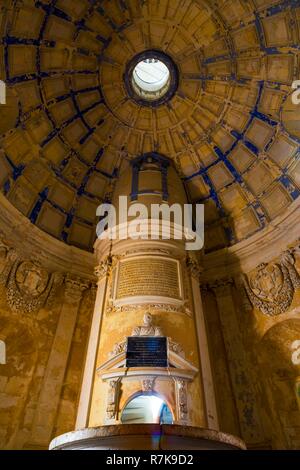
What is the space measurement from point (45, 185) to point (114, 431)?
11.1 meters

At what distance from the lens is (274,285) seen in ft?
39.0

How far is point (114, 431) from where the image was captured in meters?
5.53

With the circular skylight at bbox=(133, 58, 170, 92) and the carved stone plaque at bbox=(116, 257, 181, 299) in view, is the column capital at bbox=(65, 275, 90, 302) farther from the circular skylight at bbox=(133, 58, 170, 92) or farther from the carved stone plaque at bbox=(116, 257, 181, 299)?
the circular skylight at bbox=(133, 58, 170, 92)

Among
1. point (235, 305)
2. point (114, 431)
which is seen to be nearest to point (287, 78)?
point (235, 305)

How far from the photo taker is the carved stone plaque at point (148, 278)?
32.6 ft

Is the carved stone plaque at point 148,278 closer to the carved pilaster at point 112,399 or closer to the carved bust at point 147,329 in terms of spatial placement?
the carved bust at point 147,329

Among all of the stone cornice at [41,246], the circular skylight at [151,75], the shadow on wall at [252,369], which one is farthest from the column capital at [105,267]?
the circular skylight at [151,75]

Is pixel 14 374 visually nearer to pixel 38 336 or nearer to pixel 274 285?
pixel 38 336

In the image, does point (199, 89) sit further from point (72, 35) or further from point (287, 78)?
point (72, 35)

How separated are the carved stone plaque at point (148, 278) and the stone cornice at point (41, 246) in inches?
133

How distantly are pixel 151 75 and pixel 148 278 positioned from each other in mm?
11923

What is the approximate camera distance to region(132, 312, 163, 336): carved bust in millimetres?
8734

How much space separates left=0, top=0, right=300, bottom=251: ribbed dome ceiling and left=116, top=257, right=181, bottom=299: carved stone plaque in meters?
4.64

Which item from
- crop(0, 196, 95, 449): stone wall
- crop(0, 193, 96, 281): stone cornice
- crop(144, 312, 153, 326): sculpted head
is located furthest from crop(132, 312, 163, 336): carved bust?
crop(0, 193, 96, 281): stone cornice
